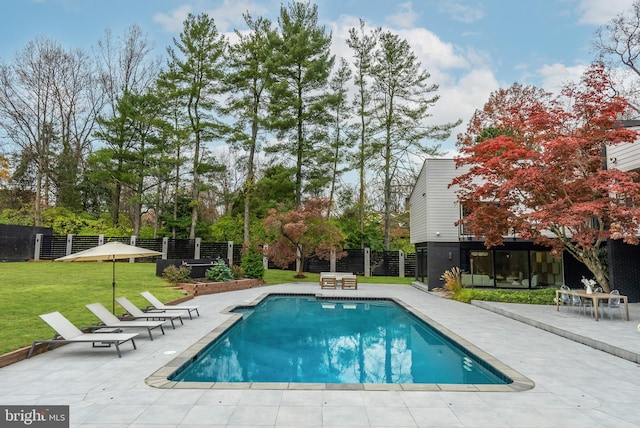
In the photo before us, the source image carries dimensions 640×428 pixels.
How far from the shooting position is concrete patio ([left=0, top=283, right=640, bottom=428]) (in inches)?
142

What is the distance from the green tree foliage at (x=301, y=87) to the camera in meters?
23.9

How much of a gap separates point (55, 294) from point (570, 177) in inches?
605

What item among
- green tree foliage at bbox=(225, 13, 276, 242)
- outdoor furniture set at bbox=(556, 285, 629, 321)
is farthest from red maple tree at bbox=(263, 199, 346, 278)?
outdoor furniture set at bbox=(556, 285, 629, 321)

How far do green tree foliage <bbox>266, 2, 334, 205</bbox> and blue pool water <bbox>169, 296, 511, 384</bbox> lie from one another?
49.9ft

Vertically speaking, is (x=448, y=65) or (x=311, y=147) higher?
(x=448, y=65)

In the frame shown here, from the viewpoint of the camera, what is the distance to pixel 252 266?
60.4 ft

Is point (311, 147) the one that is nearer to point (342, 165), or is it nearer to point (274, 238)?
point (342, 165)

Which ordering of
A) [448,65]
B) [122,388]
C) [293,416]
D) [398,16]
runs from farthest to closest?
[448,65], [398,16], [122,388], [293,416]

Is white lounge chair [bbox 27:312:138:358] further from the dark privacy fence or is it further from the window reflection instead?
the dark privacy fence

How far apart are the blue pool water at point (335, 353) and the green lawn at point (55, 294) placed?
3.09 metres

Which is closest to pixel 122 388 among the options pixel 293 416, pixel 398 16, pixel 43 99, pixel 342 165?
pixel 293 416

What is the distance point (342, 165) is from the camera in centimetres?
2730

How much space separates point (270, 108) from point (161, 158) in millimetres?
7773

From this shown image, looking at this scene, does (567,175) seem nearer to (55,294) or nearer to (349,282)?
(349,282)
